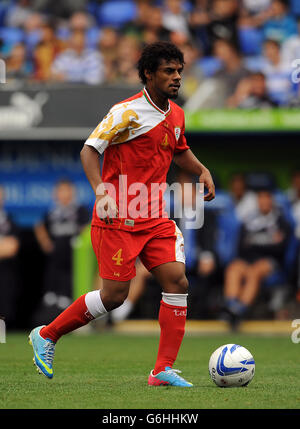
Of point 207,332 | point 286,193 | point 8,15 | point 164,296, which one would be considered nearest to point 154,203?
point 164,296

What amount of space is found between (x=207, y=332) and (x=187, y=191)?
1.90 meters

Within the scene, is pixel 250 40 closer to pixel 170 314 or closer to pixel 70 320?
pixel 170 314

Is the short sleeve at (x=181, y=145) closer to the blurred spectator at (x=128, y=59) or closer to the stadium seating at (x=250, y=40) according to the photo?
the blurred spectator at (x=128, y=59)

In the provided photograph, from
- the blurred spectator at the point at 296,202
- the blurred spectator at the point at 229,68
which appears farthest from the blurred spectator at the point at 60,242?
the blurred spectator at the point at 296,202

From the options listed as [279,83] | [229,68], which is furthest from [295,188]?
[229,68]

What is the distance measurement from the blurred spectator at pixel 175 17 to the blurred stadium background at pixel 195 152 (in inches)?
13.0

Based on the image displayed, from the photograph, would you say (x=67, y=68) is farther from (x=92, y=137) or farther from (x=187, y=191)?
(x=92, y=137)

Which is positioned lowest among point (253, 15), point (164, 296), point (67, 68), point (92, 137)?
point (164, 296)

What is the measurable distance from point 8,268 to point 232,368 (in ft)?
22.1

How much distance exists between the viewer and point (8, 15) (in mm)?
14992

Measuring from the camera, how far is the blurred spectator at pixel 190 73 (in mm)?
11781

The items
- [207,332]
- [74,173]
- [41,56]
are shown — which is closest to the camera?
[207,332]

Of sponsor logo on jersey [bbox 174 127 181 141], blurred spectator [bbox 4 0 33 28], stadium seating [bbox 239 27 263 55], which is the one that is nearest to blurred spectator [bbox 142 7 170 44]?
stadium seating [bbox 239 27 263 55]

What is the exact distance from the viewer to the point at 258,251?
473 inches
